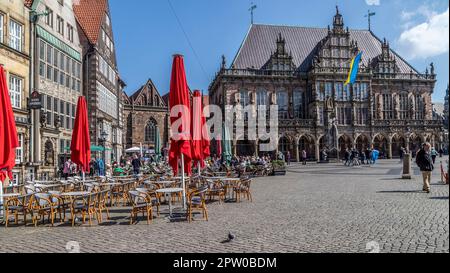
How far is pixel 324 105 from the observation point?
50000 mm

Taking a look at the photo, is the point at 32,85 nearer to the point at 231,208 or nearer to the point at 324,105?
the point at 231,208

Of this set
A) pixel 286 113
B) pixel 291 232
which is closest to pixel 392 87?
pixel 286 113

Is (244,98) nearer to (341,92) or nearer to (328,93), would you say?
(328,93)

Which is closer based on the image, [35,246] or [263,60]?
[35,246]

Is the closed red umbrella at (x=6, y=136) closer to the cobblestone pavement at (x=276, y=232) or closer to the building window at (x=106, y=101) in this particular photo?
the cobblestone pavement at (x=276, y=232)

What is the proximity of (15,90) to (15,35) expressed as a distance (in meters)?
2.74

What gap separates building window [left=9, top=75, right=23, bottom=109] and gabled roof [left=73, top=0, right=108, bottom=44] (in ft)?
29.7

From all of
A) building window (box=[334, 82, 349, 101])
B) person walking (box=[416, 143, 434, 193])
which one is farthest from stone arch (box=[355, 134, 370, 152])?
person walking (box=[416, 143, 434, 193])

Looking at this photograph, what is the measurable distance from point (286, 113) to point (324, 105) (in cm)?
510

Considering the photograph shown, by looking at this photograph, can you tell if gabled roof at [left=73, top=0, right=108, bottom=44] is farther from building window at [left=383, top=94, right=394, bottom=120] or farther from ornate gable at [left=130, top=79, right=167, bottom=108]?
building window at [left=383, top=94, right=394, bottom=120]

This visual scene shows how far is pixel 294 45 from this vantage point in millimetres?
55250

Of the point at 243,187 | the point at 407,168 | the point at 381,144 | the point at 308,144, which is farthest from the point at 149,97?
the point at 243,187

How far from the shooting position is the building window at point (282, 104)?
167 ft

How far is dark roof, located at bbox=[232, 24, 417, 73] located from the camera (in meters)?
52.3
